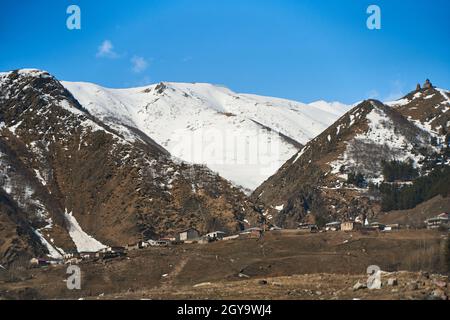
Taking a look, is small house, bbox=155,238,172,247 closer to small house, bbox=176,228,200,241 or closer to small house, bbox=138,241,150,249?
small house, bbox=138,241,150,249

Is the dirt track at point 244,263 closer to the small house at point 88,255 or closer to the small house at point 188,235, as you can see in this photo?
the small house at point 88,255

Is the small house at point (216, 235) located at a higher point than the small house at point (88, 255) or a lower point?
higher

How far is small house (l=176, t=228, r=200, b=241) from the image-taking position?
573 feet

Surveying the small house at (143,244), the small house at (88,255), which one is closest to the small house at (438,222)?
the small house at (143,244)

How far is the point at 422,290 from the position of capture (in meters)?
45.1

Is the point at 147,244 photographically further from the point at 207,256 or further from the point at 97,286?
the point at 97,286

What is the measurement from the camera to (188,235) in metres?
176

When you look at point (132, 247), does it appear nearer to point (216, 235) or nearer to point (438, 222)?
point (216, 235)

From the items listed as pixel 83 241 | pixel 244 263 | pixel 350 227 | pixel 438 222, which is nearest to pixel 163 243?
pixel 83 241

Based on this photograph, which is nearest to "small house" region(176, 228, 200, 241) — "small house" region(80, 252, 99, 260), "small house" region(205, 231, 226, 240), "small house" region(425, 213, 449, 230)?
"small house" region(205, 231, 226, 240)

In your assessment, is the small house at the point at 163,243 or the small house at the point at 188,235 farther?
the small house at the point at 188,235

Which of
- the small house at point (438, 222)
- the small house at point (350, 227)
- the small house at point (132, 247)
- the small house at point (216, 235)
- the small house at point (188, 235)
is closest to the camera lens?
the small house at point (438, 222)

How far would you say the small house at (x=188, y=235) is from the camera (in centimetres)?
17475
